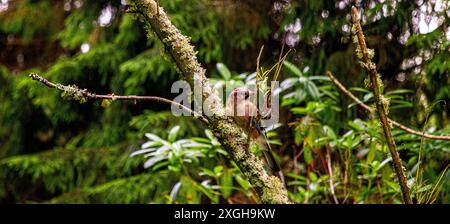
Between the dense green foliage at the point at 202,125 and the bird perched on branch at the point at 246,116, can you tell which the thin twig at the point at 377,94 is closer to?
the dense green foliage at the point at 202,125

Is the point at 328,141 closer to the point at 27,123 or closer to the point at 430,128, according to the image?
the point at 430,128

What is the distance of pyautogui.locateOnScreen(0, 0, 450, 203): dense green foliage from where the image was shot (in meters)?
1.96

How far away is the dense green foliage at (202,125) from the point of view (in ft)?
6.43

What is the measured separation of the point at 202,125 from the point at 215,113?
6.22 ft

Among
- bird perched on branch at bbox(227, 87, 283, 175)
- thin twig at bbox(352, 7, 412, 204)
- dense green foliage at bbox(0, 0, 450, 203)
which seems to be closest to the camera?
thin twig at bbox(352, 7, 412, 204)

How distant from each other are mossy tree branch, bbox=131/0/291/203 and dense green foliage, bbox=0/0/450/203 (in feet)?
0.30

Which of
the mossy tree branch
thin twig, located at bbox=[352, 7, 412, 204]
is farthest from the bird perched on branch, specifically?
thin twig, located at bbox=[352, 7, 412, 204]

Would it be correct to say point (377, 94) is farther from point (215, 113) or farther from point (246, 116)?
point (246, 116)

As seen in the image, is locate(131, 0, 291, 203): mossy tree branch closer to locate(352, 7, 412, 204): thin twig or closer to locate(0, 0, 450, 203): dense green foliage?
locate(0, 0, 450, 203): dense green foliage

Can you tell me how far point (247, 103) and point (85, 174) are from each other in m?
2.49

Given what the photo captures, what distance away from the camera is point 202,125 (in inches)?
120

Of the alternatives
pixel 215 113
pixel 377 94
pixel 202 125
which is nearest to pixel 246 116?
pixel 215 113

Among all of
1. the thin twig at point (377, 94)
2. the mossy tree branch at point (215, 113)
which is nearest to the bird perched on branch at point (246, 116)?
the mossy tree branch at point (215, 113)

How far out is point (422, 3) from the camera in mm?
1889
